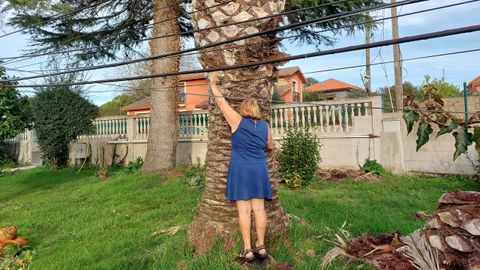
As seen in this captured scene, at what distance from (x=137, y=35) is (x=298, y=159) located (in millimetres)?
7345

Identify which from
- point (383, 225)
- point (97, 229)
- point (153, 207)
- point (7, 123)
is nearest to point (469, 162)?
point (383, 225)

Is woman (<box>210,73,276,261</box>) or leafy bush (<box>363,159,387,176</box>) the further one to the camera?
leafy bush (<box>363,159,387,176</box>)

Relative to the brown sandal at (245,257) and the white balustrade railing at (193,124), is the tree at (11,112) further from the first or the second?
the brown sandal at (245,257)

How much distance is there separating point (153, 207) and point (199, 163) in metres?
4.70

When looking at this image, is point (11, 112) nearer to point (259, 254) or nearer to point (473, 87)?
point (259, 254)

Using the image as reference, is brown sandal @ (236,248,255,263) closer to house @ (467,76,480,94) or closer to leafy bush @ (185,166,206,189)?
leafy bush @ (185,166,206,189)

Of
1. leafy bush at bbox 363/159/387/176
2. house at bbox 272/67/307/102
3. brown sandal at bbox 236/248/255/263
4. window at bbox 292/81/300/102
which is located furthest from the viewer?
window at bbox 292/81/300/102

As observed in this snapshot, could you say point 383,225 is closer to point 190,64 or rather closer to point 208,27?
point 208,27

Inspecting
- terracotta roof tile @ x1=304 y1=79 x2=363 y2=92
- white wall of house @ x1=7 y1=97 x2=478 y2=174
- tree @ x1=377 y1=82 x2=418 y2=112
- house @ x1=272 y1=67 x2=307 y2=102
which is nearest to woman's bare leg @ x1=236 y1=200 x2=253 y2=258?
tree @ x1=377 y1=82 x2=418 y2=112

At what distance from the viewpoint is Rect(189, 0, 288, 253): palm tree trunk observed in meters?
4.27

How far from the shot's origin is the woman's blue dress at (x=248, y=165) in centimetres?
385

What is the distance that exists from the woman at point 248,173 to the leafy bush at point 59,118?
12.5 meters

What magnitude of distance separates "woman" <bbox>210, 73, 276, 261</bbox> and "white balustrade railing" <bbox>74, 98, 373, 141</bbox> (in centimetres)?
415

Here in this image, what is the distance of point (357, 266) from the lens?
370 cm
